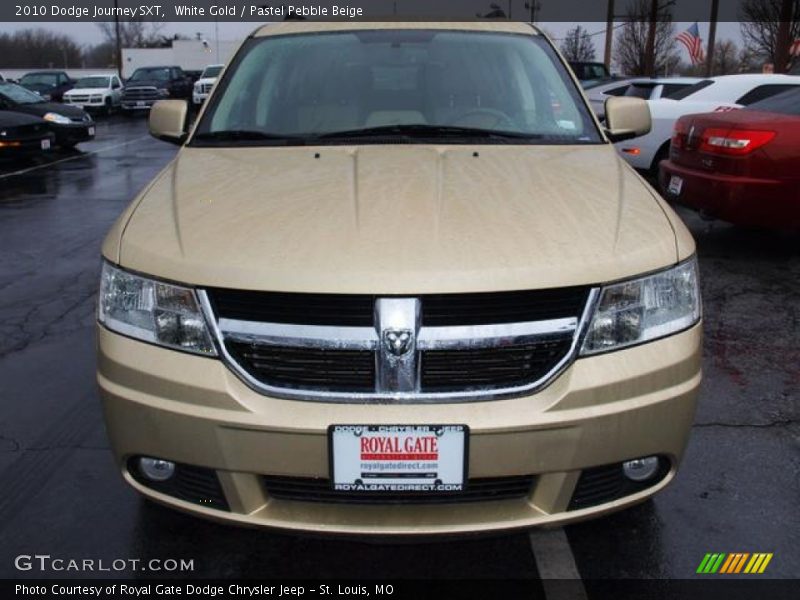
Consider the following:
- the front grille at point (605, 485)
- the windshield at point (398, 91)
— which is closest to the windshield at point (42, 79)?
the windshield at point (398, 91)

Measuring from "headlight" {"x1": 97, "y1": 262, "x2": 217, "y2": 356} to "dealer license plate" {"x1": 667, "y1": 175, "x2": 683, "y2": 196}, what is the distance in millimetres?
5495

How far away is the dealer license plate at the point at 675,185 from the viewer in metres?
6.67

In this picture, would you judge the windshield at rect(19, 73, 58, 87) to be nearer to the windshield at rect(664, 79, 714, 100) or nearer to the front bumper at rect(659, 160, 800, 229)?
the windshield at rect(664, 79, 714, 100)

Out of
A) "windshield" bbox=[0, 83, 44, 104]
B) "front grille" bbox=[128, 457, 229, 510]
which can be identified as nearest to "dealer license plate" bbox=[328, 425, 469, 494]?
"front grille" bbox=[128, 457, 229, 510]

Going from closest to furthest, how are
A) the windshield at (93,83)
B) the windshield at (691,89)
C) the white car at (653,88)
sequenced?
the windshield at (691,89)
the white car at (653,88)
the windshield at (93,83)

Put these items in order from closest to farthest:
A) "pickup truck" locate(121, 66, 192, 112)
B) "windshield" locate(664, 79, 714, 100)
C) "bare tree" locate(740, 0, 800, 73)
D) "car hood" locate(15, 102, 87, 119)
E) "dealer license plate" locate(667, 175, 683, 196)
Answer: "dealer license plate" locate(667, 175, 683, 196), "windshield" locate(664, 79, 714, 100), "car hood" locate(15, 102, 87, 119), "bare tree" locate(740, 0, 800, 73), "pickup truck" locate(121, 66, 192, 112)

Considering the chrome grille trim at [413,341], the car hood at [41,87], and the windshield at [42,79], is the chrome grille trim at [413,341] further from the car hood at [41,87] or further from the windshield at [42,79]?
the windshield at [42,79]

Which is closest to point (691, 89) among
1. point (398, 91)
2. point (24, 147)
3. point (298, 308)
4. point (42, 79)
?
point (398, 91)

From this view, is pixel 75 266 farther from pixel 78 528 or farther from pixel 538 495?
pixel 538 495

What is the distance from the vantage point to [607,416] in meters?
2.07

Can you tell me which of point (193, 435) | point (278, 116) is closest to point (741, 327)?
point (278, 116)

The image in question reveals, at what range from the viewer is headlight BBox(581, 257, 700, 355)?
214cm

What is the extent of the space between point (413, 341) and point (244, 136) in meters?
1.58

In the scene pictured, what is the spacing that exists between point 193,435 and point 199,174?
1.11m
